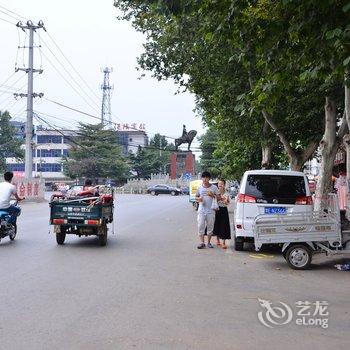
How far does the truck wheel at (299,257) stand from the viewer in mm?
9797

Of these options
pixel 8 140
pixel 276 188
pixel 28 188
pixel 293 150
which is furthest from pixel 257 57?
pixel 8 140

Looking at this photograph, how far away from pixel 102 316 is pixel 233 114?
1515 centimetres

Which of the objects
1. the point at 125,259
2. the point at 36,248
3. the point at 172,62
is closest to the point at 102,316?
the point at 125,259

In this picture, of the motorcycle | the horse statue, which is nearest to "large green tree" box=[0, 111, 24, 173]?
the horse statue

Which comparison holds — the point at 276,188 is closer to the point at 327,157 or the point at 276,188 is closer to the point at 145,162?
the point at 327,157

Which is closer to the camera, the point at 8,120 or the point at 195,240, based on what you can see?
the point at 195,240

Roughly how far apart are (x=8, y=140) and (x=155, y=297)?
55856mm

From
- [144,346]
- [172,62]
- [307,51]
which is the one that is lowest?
[144,346]

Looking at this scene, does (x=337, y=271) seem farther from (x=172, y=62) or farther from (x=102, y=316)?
(x=172, y=62)

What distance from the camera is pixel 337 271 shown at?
31.6 ft

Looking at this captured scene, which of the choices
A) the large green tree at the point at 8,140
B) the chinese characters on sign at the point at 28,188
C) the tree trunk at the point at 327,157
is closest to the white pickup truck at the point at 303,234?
the tree trunk at the point at 327,157

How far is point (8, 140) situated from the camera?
5959 centimetres

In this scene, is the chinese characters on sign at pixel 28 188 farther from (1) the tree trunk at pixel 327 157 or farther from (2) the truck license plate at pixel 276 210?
(2) the truck license plate at pixel 276 210

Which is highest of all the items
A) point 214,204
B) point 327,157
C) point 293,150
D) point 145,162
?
point 145,162
